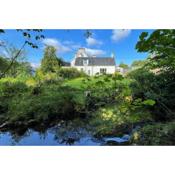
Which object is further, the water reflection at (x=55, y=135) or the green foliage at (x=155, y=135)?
the water reflection at (x=55, y=135)

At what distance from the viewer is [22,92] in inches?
114

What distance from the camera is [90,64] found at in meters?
2.81

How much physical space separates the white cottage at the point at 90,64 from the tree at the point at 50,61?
180mm

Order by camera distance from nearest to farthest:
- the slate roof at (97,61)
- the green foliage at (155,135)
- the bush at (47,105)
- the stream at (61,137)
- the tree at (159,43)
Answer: the tree at (159,43)
the green foliage at (155,135)
the stream at (61,137)
the slate roof at (97,61)
the bush at (47,105)

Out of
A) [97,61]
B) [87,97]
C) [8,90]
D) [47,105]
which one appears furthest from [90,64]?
[8,90]

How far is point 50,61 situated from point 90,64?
1.45 ft

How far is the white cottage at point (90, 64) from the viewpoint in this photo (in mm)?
2779

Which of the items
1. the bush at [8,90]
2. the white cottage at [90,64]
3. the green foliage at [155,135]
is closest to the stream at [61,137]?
the green foliage at [155,135]

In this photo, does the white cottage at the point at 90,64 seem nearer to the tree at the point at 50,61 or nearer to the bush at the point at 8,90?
the tree at the point at 50,61

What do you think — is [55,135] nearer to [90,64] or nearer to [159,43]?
[90,64]

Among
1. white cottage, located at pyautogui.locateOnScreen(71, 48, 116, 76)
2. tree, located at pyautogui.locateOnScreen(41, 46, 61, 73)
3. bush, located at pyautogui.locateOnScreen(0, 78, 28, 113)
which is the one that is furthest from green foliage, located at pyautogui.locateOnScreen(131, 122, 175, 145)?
bush, located at pyautogui.locateOnScreen(0, 78, 28, 113)

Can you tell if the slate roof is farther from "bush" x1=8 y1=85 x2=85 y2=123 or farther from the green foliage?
the green foliage

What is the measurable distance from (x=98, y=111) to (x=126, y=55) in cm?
69
